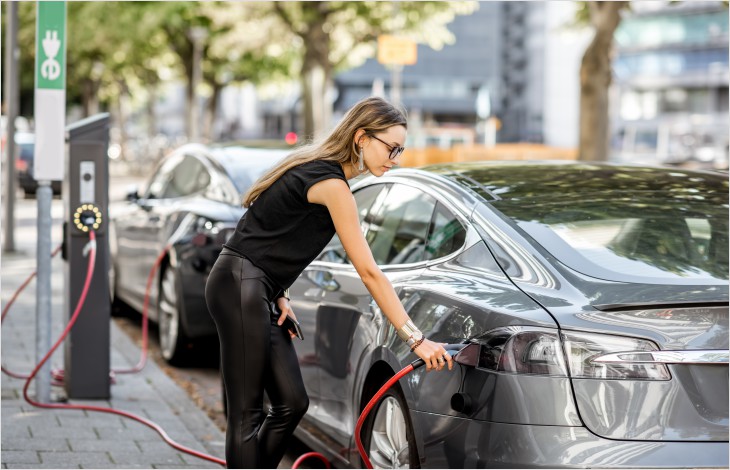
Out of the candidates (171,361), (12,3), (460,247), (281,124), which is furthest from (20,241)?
(281,124)

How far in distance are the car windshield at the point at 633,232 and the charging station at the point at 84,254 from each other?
2.91 metres

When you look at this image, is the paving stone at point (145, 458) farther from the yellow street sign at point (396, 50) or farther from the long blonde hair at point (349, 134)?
the yellow street sign at point (396, 50)

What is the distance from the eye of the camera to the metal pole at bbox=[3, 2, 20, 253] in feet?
47.0

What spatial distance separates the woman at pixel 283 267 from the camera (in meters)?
3.83

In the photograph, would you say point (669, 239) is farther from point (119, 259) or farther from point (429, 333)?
point (119, 259)

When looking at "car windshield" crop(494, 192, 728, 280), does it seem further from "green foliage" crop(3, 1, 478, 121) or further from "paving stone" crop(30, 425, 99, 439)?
"green foliage" crop(3, 1, 478, 121)

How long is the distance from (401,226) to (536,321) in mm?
1474

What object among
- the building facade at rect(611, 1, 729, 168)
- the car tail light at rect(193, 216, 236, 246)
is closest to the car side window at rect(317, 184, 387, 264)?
the car tail light at rect(193, 216, 236, 246)

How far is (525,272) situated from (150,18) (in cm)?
2978

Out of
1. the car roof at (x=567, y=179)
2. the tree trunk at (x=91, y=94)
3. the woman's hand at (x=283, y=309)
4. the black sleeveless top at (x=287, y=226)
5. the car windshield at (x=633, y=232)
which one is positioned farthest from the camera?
the tree trunk at (x=91, y=94)

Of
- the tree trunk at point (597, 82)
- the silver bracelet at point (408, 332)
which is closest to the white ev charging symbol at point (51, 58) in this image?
the silver bracelet at point (408, 332)

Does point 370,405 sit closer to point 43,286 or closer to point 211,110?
point 43,286

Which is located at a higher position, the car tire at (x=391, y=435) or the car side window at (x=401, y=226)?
the car side window at (x=401, y=226)

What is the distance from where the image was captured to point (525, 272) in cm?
405
